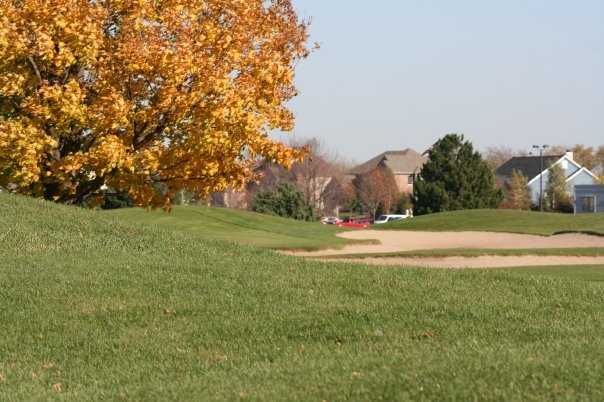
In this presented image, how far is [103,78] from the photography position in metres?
21.1

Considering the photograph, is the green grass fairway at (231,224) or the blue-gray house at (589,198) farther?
the blue-gray house at (589,198)

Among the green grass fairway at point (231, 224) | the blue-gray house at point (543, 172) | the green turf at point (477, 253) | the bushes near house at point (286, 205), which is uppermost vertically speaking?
the blue-gray house at point (543, 172)

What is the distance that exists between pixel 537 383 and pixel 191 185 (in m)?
15.5

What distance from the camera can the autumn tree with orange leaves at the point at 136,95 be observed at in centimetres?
2006

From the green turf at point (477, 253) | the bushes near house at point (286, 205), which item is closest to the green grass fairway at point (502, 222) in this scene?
the green turf at point (477, 253)

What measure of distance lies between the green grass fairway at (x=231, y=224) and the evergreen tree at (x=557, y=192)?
45737 millimetres

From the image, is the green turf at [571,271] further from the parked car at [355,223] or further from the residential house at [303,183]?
the residential house at [303,183]

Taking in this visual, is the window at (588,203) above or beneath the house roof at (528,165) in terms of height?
beneath

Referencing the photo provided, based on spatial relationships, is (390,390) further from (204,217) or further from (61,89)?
(204,217)

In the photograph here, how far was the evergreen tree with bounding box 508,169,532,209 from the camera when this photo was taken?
88938mm

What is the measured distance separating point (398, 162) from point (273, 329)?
111553mm

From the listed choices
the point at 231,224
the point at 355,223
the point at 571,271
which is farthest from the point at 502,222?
the point at 355,223

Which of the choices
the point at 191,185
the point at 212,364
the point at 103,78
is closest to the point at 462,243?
the point at 191,185

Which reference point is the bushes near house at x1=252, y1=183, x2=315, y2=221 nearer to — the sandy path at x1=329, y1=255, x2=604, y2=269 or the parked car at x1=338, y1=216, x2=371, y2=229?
the parked car at x1=338, y1=216, x2=371, y2=229
